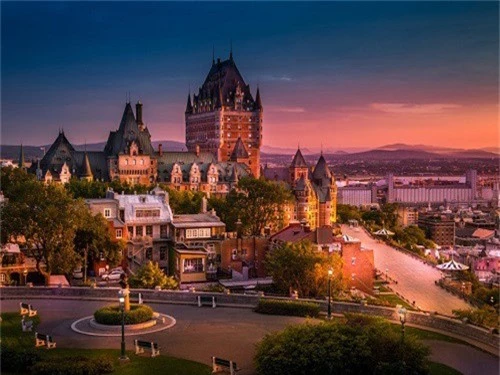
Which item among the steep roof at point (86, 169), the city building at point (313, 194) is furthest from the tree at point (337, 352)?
the steep roof at point (86, 169)

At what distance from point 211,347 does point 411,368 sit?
8583 millimetres

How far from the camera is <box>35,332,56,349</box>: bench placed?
95.3ft

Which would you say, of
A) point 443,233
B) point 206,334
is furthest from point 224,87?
point 206,334

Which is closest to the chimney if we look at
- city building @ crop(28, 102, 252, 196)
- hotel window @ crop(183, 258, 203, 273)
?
city building @ crop(28, 102, 252, 196)

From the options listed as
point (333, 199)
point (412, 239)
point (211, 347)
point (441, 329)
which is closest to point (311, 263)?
point (441, 329)

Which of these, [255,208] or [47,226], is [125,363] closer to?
[47,226]

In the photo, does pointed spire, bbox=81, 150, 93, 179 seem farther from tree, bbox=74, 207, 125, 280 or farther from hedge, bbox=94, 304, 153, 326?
hedge, bbox=94, 304, 153, 326

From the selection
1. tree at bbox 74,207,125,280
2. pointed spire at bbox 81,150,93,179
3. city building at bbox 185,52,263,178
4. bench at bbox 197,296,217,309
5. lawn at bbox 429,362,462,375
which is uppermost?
city building at bbox 185,52,263,178

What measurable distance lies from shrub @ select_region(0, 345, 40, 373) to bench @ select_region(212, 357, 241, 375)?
6408mm

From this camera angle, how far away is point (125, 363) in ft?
88.9

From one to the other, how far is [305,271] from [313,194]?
67.8 m

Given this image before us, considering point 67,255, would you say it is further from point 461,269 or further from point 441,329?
point 461,269

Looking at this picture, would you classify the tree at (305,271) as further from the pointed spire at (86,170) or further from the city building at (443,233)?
the city building at (443,233)

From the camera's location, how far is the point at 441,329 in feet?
106
